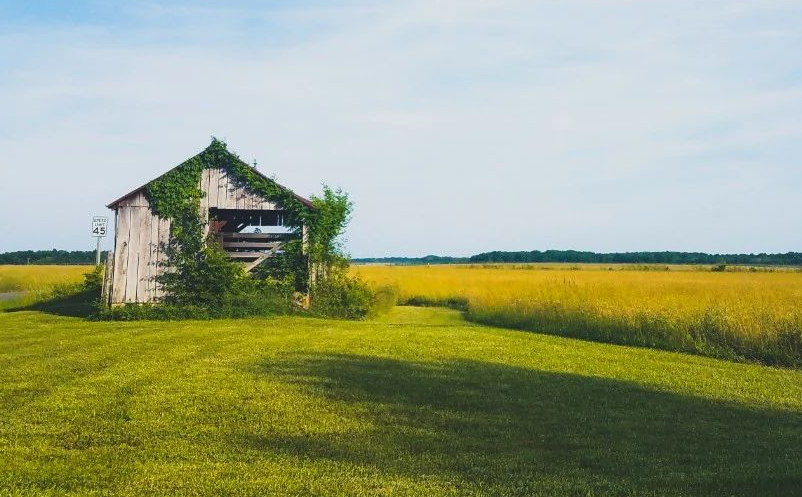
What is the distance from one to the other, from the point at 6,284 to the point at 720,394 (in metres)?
35.9

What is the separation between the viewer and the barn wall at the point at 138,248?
2006 cm

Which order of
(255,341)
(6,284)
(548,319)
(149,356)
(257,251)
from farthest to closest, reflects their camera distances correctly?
(6,284), (257,251), (548,319), (255,341), (149,356)

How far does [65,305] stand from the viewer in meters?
23.3

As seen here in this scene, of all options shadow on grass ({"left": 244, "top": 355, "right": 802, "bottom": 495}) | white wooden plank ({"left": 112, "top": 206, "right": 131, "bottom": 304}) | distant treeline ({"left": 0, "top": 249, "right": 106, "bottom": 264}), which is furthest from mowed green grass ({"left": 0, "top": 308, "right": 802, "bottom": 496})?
distant treeline ({"left": 0, "top": 249, "right": 106, "bottom": 264})

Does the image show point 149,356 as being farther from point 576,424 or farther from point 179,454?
point 576,424

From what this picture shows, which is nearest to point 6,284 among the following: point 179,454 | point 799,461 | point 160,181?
point 160,181

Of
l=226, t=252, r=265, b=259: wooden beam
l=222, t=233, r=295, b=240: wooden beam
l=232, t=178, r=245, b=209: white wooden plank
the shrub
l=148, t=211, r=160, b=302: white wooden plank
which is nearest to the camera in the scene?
l=148, t=211, r=160, b=302: white wooden plank

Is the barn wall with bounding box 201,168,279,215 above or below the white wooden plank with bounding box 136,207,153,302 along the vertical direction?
above

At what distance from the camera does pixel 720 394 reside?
396 inches

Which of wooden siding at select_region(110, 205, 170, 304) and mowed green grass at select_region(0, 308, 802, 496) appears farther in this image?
wooden siding at select_region(110, 205, 170, 304)

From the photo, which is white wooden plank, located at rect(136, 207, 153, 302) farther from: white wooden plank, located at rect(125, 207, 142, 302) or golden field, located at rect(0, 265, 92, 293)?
golden field, located at rect(0, 265, 92, 293)

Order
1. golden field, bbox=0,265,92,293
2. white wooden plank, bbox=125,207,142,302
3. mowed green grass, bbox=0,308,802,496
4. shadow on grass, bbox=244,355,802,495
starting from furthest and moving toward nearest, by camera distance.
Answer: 1. golden field, bbox=0,265,92,293
2. white wooden plank, bbox=125,207,142,302
3. shadow on grass, bbox=244,355,802,495
4. mowed green grass, bbox=0,308,802,496

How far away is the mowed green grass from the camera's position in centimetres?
585

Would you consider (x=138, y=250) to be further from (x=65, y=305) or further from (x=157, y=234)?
(x=65, y=305)
